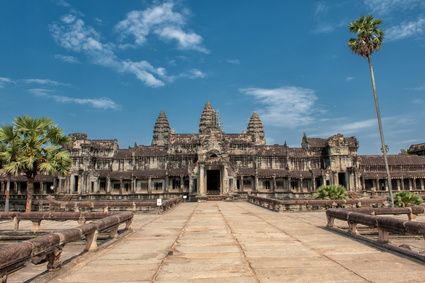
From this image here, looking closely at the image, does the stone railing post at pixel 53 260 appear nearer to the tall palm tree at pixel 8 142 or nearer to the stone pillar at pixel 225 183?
the tall palm tree at pixel 8 142

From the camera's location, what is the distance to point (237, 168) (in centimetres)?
5906

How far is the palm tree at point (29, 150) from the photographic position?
24.7 metres

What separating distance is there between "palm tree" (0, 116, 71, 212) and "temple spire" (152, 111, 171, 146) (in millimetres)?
65653

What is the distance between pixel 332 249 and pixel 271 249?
169 cm

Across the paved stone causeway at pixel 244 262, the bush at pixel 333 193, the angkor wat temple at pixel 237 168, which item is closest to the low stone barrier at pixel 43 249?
the paved stone causeway at pixel 244 262

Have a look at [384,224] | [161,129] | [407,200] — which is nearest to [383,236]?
[384,224]

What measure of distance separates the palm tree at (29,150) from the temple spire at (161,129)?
65.7 metres

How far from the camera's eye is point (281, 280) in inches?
252

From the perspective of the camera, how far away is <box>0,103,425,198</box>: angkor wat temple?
198 ft

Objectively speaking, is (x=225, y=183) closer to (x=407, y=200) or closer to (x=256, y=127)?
(x=407, y=200)

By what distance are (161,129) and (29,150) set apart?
228 ft

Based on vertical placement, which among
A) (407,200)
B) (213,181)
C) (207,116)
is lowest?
(407,200)

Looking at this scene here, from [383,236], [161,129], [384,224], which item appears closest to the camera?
[384,224]

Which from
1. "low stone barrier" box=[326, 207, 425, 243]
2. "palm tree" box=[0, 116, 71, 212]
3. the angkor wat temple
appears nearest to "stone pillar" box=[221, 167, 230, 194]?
the angkor wat temple
